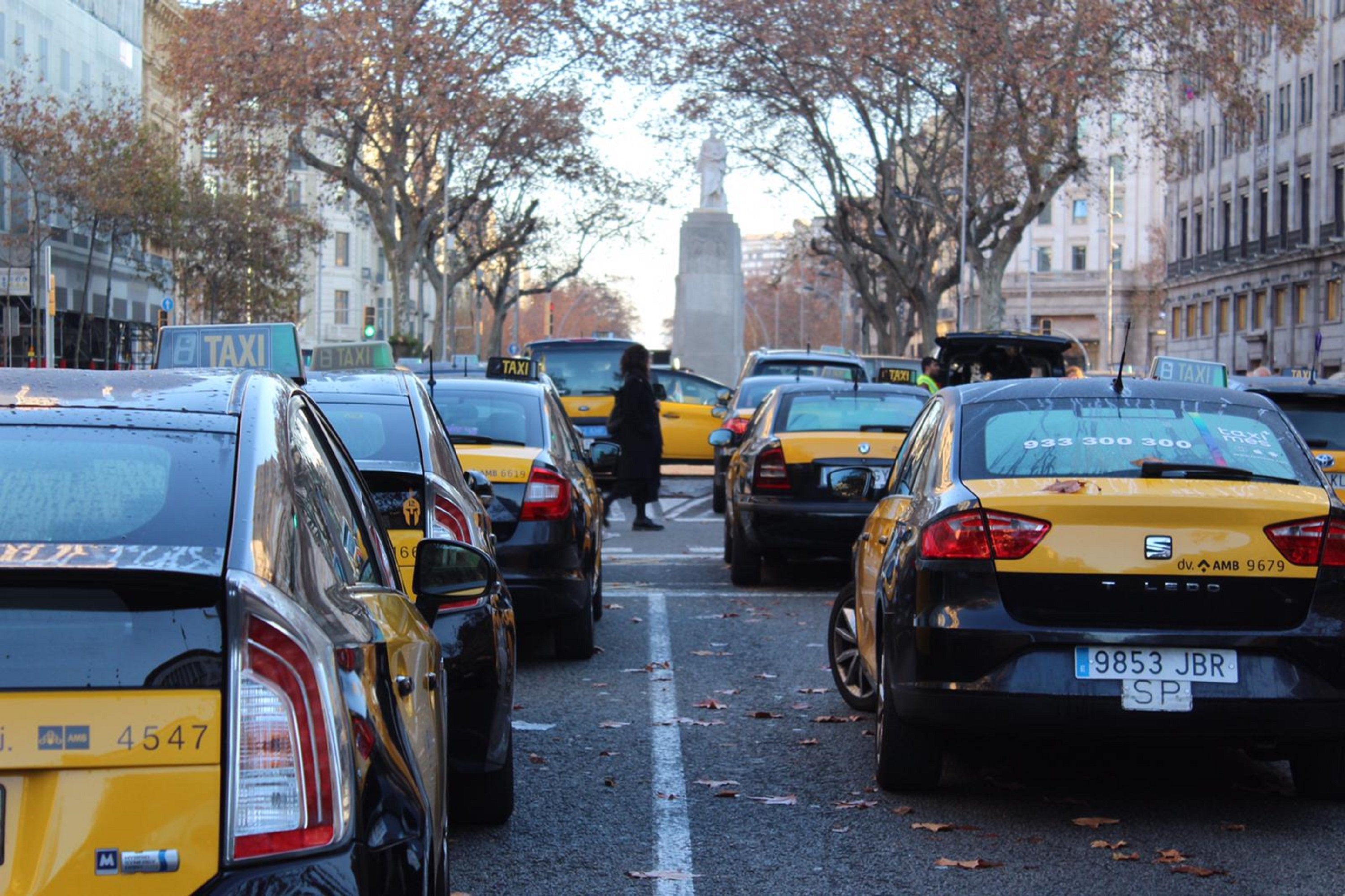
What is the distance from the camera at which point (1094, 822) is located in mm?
6457

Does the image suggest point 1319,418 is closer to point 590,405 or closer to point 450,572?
point 450,572

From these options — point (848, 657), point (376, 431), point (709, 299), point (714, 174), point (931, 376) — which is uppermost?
point (714, 174)

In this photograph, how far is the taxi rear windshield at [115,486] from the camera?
311cm

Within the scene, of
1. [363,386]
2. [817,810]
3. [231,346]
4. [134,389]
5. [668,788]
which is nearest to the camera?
[134,389]

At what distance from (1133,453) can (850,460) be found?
6677mm

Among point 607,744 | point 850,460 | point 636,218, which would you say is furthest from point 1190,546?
point 636,218

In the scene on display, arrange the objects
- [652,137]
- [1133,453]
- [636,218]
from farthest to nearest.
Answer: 1. [636,218]
2. [652,137]
3. [1133,453]

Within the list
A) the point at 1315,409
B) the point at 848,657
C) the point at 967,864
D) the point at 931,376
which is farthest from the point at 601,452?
the point at 931,376

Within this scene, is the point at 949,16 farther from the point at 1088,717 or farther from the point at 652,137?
the point at 1088,717

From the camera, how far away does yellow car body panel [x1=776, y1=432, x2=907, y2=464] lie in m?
13.2

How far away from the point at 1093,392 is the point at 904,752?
1.46 meters

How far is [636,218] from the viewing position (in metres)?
62.7

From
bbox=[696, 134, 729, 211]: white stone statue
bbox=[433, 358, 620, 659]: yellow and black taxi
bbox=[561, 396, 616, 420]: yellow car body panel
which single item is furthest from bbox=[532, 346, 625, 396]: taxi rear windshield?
bbox=[696, 134, 729, 211]: white stone statue

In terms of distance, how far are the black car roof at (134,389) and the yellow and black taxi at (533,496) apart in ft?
16.9
